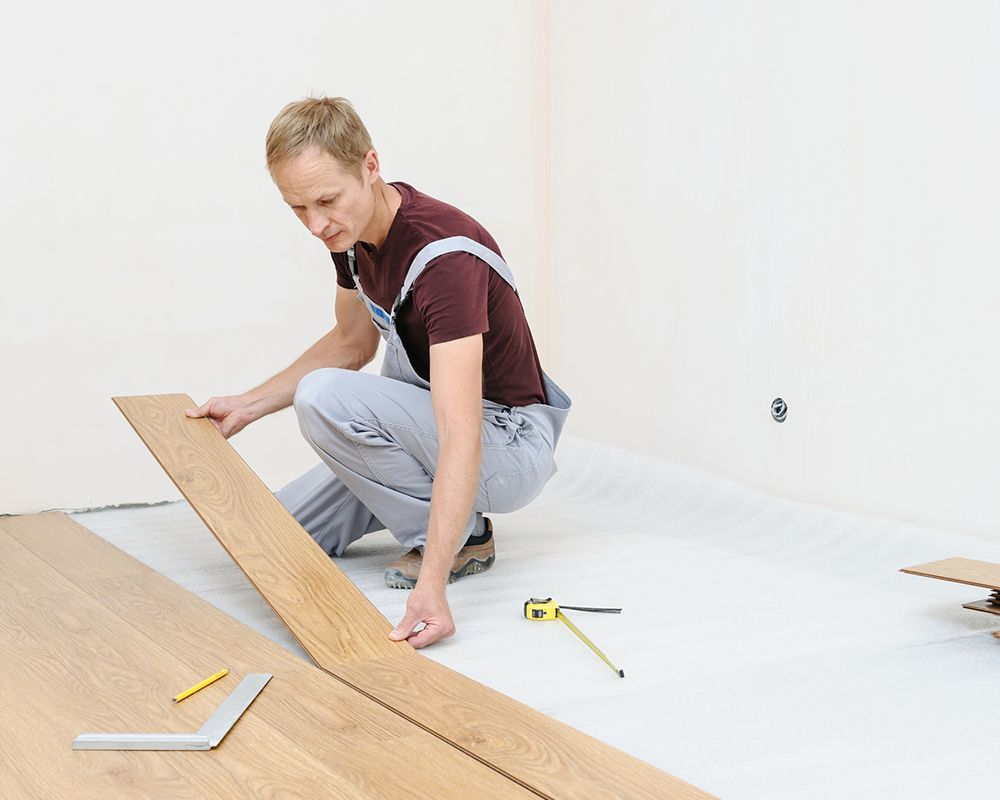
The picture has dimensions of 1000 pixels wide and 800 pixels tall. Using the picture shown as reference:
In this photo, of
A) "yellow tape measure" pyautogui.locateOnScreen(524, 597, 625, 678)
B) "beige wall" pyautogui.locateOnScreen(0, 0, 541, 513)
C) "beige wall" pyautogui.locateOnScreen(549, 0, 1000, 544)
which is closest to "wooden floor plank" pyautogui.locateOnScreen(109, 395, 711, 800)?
"yellow tape measure" pyautogui.locateOnScreen(524, 597, 625, 678)

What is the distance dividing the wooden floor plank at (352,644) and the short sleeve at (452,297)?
58cm

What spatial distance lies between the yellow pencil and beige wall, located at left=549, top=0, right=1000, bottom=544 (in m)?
1.93

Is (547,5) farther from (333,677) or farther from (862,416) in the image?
(333,677)

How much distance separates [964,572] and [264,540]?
60.0 inches

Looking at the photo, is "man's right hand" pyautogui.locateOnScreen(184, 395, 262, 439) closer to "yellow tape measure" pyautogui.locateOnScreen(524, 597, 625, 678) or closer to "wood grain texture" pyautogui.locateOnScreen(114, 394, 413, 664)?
"wood grain texture" pyautogui.locateOnScreen(114, 394, 413, 664)

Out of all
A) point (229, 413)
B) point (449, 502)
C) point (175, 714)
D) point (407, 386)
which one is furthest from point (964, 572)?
point (229, 413)

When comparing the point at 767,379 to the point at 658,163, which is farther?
the point at 658,163

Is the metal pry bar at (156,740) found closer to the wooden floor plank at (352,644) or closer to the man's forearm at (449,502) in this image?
the wooden floor plank at (352,644)

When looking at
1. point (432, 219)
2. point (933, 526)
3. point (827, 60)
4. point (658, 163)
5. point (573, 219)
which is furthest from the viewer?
point (573, 219)

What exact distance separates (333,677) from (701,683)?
673 millimetres

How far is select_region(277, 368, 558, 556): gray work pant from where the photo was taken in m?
2.59

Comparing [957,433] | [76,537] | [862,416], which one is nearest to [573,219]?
[862,416]

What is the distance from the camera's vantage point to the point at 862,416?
3.09m

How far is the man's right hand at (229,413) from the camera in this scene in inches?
113
